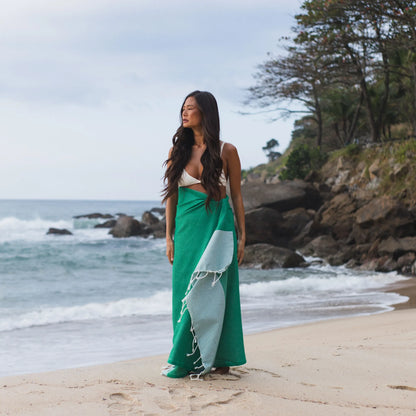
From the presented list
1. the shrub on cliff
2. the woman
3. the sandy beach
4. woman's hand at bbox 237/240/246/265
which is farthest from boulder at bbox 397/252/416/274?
the shrub on cliff

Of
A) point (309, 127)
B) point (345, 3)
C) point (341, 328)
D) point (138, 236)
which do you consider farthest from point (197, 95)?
point (309, 127)

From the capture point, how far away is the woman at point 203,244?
3.63 m

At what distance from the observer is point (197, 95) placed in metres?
3.84

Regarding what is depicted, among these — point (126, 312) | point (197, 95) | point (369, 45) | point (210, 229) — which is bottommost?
point (126, 312)

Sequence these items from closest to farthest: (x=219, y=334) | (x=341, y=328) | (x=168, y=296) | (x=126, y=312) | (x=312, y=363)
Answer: (x=219, y=334) → (x=312, y=363) → (x=341, y=328) → (x=126, y=312) → (x=168, y=296)

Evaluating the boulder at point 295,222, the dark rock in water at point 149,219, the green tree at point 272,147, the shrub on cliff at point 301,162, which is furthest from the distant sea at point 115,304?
the green tree at point 272,147

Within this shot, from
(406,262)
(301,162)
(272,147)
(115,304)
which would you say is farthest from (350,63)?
(272,147)

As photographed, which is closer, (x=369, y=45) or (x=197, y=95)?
(x=197, y=95)

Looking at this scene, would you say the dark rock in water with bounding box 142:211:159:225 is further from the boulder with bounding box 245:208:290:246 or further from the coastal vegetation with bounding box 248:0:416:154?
the boulder with bounding box 245:208:290:246

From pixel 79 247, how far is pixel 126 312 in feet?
51.5

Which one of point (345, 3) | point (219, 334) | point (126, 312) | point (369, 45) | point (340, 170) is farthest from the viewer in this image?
point (340, 170)

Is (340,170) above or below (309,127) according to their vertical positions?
below

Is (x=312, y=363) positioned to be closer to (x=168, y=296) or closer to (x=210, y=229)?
(x=210, y=229)

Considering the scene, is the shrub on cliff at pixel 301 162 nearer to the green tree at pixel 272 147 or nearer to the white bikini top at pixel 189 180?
the white bikini top at pixel 189 180
